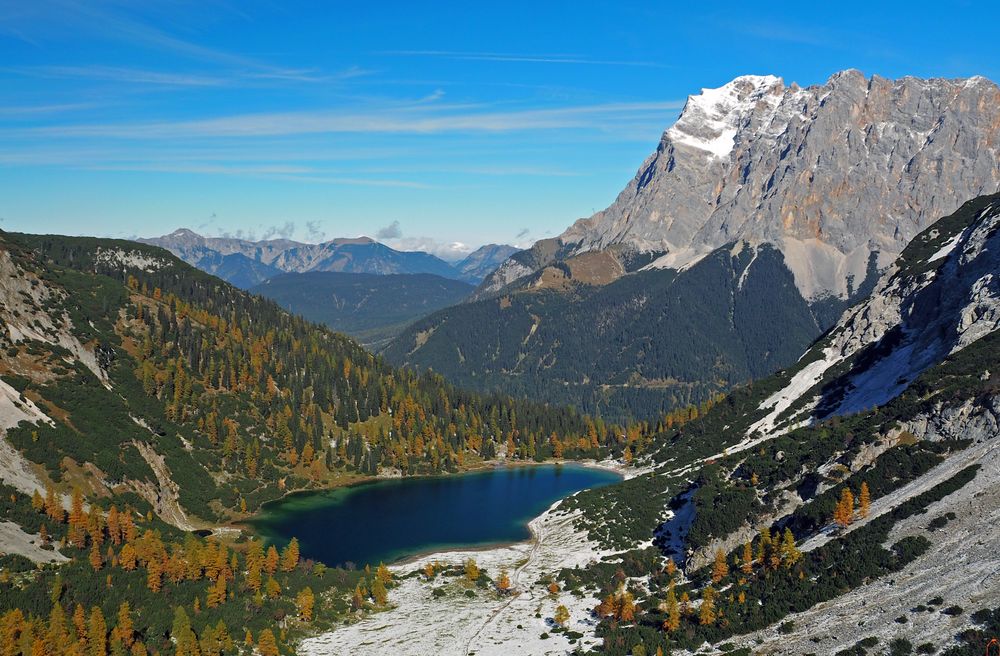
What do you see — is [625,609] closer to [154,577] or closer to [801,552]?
[801,552]

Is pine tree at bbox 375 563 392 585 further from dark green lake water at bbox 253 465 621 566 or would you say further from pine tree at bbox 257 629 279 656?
pine tree at bbox 257 629 279 656

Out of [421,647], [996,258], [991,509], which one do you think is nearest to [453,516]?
[421,647]

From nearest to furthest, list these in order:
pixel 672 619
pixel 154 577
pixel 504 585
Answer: pixel 672 619 < pixel 154 577 < pixel 504 585

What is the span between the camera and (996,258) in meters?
175

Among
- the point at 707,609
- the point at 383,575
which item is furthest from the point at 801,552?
the point at 383,575

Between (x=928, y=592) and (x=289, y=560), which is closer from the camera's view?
(x=928, y=592)

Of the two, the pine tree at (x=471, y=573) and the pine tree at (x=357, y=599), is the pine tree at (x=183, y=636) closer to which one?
the pine tree at (x=357, y=599)

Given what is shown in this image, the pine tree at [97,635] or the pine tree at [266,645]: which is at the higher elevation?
the pine tree at [97,635]

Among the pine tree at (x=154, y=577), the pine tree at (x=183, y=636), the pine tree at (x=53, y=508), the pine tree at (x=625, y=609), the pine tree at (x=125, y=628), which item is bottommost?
the pine tree at (x=625, y=609)

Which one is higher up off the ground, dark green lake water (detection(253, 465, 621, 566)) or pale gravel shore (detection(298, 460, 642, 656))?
dark green lake water (detection(253, 465, 621, 566))

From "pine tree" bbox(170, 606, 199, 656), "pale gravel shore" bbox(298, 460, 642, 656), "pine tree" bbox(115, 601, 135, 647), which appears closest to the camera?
"pine tree" bbox(115, 601, 135, 647)

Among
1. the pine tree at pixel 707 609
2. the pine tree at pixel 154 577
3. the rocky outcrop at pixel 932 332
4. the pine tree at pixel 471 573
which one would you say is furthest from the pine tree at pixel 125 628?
the rocky outcrop at pixel 932 332

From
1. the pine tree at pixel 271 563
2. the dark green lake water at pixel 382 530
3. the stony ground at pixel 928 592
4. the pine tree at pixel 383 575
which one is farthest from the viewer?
the dark green lake water at pixel 382 530

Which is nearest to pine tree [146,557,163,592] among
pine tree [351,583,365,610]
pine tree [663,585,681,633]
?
pine tree [351,583,365,610]
